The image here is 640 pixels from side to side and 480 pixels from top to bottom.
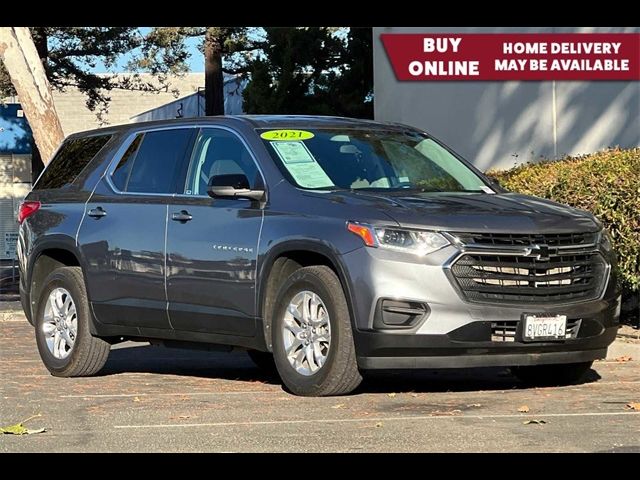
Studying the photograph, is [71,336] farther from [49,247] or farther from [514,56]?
[514,56]

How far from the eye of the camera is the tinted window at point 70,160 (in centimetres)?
1212

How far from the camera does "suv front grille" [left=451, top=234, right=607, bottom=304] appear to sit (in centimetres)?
934

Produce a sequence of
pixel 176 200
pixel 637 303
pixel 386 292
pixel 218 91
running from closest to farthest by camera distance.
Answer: pixel 386 292
pixel 176 200
pixel 637 303
pixel 218 91

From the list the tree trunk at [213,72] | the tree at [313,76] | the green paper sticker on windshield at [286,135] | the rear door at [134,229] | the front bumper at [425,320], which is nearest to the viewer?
the front bumper at [425,320]

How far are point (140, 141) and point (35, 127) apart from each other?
11.1 m

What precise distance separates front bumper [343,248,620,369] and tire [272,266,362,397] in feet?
0.38

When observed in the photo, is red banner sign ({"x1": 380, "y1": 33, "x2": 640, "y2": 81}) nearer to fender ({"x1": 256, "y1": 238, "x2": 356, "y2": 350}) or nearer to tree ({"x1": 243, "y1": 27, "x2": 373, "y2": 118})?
tree ({"x1": 243, "y1": 27, "x2": 373, "y2": 118})

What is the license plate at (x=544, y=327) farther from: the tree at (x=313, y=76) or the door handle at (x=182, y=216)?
the tree at (x=313, y=76)

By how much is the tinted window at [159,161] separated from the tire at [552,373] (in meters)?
2.86

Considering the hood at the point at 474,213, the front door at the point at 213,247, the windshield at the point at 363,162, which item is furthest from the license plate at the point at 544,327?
the front door at the point at 213,247

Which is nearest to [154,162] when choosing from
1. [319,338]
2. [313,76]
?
[319,338]
